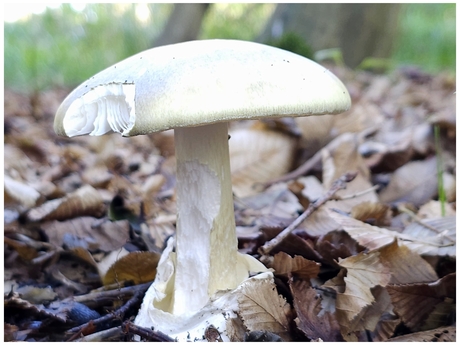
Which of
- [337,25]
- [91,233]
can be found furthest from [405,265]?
[337,25]

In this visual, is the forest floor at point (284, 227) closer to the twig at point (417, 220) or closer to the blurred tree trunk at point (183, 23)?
the twig at point (417, 220)

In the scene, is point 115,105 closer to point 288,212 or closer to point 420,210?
point 288,212

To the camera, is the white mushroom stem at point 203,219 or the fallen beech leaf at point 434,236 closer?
the white mushroom stem at point 203,219

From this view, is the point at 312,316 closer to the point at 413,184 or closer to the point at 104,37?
the point at 413,184

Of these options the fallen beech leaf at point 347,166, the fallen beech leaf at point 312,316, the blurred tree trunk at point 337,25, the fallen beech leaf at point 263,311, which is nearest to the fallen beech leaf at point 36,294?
the fallen beech leaf at point 263,311

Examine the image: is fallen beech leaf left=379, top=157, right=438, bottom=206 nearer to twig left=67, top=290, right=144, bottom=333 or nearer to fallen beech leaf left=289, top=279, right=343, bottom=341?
fallen beech leaf left=289, top=279, right=343, bottom=341

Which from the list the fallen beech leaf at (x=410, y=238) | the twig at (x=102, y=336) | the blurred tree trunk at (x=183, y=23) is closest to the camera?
the twig at (x=102, y=336)

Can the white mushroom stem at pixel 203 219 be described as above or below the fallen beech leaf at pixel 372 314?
above
